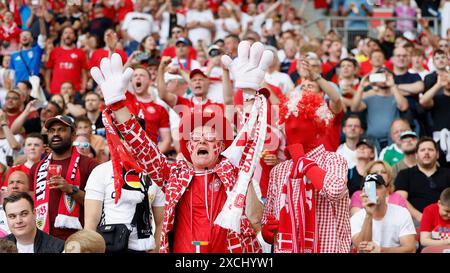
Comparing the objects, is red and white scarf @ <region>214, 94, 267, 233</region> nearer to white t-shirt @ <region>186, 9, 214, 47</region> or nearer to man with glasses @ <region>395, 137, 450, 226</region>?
man with glasses @ <region>395, 137, 450, 226</region>

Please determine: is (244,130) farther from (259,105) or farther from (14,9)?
(14,9)

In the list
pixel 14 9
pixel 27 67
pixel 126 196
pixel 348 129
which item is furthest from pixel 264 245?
pixel 14 9

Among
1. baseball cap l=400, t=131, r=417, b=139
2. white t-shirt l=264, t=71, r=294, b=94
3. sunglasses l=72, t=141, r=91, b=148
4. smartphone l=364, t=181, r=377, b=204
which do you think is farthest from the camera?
white t-shirt l=264, t=71, r=294, b=94

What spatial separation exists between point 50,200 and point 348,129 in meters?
4.75

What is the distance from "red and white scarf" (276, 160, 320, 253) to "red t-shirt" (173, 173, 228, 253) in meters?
0.51

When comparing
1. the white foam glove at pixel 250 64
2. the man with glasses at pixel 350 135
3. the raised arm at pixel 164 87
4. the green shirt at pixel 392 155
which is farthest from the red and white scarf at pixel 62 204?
the green shirt at pixel 392 155

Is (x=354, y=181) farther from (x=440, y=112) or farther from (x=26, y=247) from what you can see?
(x=26, y=247)

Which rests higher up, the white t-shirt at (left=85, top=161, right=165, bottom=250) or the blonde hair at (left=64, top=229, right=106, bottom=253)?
the white t-shirt at (left=85, top=161, right=165, bottom=250)

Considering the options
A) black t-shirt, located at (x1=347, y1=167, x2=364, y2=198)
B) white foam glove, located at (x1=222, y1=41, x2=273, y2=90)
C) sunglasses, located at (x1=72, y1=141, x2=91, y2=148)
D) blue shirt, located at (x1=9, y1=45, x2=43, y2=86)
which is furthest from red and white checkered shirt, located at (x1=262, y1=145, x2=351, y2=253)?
blue shirt, located at (x1=9, y1=45, x2=43, y2=86)

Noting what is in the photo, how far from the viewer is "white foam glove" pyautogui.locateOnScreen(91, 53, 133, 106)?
22.1 ft

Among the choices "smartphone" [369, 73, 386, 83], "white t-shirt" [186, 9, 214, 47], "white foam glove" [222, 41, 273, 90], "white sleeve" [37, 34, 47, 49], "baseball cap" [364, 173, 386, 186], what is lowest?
"baseball cap" [364, 173, 386, 186]

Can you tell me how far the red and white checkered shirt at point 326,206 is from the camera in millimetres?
7164

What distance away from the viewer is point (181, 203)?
695cm

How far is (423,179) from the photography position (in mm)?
11359
